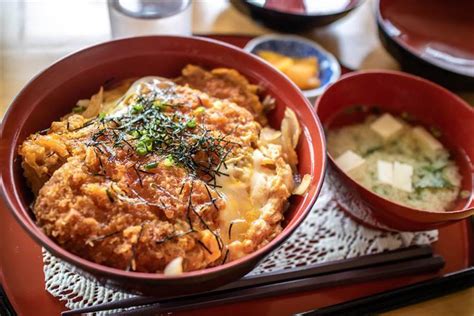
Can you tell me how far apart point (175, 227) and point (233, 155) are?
1.25ft

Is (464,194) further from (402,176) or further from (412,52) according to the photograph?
(412,52)

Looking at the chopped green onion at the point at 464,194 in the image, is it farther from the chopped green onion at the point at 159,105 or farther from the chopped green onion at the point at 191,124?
the chopped green onion at the point at 159,105

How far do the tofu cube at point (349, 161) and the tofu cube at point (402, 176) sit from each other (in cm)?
16

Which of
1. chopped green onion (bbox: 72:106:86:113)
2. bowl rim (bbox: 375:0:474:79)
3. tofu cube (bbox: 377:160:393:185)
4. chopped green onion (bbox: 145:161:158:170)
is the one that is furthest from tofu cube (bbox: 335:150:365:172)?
chopped green onion (bbox: 72:106:86:113)

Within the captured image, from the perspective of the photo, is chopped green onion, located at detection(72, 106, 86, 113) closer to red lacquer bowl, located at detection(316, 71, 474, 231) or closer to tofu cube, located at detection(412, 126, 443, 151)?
red lacquer bowl, located at detection(316, 71, 474, 231)

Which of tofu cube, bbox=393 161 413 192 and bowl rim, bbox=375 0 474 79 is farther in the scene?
bowl rim, bbox=375 0 474 79

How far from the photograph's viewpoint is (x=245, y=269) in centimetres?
157

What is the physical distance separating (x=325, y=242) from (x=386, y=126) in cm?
76

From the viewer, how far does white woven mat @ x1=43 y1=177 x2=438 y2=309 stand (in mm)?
1800

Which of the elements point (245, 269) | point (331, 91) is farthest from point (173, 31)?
point (245, 269)

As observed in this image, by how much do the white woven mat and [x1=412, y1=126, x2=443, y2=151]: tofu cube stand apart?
19.0 inches

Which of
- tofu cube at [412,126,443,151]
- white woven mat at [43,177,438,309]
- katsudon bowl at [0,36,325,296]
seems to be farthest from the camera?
tofu cube at [412,126,443,151]

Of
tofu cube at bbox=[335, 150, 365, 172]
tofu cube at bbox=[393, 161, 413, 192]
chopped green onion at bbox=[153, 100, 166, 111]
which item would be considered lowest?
tofu cube at bbox=[393, 161, 413, 192]

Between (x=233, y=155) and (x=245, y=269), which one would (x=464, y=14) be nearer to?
(x=233, y=155)
